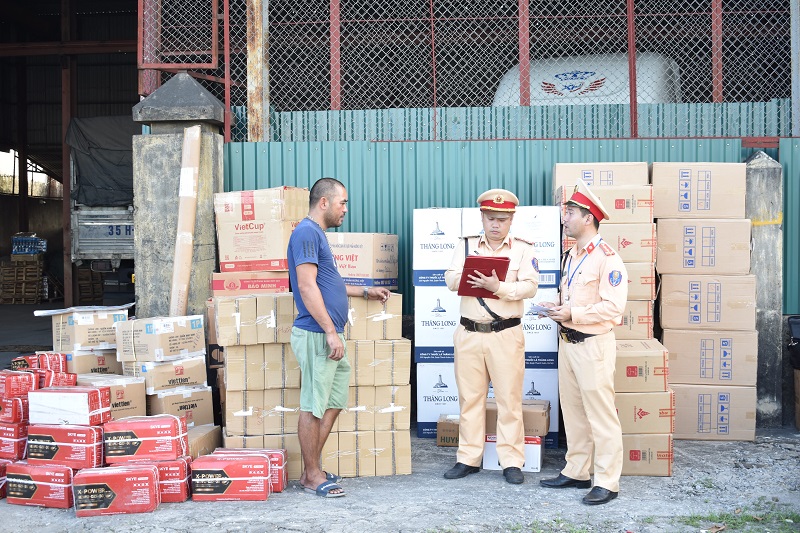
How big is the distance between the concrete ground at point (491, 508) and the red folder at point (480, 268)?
1331mm

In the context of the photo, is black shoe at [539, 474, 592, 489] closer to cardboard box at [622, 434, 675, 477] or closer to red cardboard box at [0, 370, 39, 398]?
cardboard box at [622, 434, 675, 477]

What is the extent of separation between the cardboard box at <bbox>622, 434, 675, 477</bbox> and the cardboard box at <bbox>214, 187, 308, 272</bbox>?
3.27 m

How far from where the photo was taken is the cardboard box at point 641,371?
561 cm

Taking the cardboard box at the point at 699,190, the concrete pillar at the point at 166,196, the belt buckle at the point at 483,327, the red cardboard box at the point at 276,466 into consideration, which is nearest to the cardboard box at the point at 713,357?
the cardboard box at the point at 699,190

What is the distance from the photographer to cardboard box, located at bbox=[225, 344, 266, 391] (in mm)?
5602

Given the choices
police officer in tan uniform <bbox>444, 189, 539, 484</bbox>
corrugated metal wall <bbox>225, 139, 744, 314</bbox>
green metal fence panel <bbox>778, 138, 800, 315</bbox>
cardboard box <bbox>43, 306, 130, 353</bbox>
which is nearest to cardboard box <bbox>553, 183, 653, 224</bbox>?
corrugated metal wall <bbox>225, 139, 744, 314</bbox>

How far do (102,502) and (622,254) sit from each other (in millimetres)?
4294

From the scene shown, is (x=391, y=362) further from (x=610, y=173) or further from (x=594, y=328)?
(x=610, y=173)

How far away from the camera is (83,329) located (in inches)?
253

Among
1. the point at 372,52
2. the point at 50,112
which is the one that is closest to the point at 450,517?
the point at 372,52

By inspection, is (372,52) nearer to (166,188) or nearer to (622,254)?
(166,188)

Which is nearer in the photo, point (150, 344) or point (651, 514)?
point (651, 514)

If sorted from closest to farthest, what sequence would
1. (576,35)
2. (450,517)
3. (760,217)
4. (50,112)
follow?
(450,517) → (760,217) → (576,35) → (50,112)

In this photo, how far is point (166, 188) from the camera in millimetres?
7168
